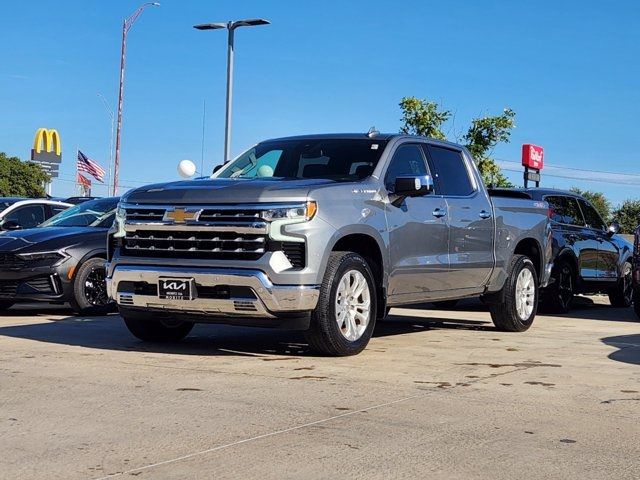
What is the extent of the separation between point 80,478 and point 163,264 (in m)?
3.58

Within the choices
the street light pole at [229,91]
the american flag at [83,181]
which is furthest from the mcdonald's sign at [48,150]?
the street light pole at [229,91]

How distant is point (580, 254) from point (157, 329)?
23.5 feet

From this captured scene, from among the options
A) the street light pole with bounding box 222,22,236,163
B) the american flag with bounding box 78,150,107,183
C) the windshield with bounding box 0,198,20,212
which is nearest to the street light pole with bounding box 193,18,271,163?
the street light pole with bounding box 222,22,236,163

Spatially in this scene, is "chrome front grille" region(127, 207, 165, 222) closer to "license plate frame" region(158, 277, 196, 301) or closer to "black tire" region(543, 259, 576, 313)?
"license plate frame" region(158, 277, 196, 301)

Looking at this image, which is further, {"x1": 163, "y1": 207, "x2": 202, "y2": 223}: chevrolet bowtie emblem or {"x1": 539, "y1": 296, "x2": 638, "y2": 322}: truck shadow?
{"x1": 539, "y1": 296, "x2": 638, "y2": 322}: truck shadow

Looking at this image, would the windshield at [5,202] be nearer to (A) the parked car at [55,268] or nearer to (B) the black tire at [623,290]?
(A) the parked car at [55,268]

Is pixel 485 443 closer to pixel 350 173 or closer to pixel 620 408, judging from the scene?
pixel 620 408

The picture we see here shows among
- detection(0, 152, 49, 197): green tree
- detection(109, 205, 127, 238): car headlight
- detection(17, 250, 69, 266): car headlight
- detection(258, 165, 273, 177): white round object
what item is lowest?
detection(17, 250, 69, 266): car headlight

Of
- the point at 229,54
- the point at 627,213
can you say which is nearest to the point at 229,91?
the point at 229,54

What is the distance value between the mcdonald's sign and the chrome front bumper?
77525 mm

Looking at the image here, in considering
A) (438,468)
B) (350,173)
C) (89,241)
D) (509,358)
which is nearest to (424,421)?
(438,468)

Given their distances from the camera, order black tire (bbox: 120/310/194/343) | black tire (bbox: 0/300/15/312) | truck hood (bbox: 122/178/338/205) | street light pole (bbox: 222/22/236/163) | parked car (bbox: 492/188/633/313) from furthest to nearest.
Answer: street light pole (bbox: 222/22/236/163)
parked car (bbox: 492/188/633/313)
black tire (bbox: 0/300/15/312)
black tire (bbox: 120/310/194/343)
truck hood (bbox: 122/178/338/205)

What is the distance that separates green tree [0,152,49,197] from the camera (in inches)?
3152

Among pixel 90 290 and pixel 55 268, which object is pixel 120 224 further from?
pixel 90 290
